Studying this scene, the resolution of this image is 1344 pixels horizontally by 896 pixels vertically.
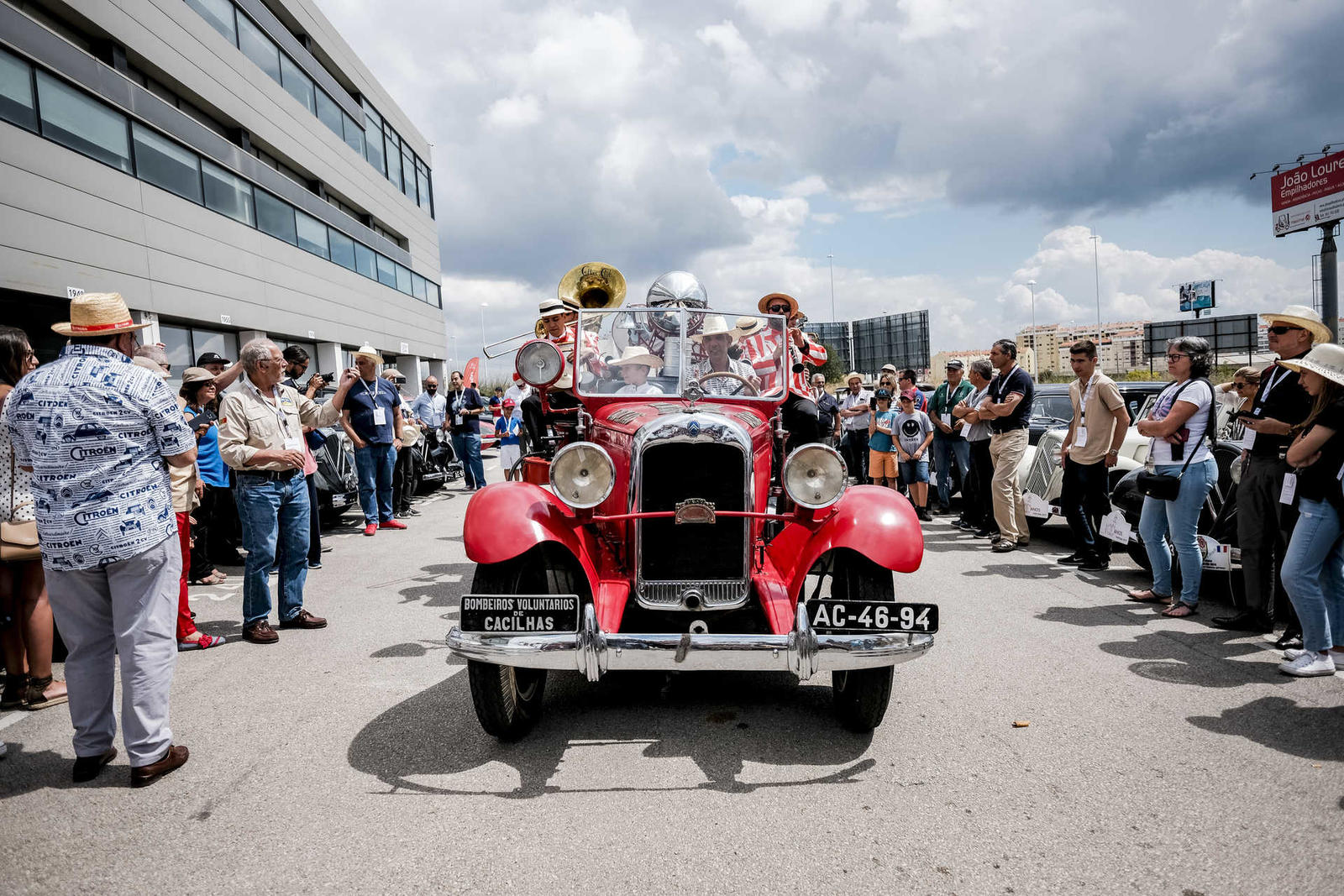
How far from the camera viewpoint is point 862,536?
3.31 meters

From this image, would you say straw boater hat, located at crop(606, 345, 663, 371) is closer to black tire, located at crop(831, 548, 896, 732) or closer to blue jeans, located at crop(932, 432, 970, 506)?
black tire, located at crop(831, 548, 896, 732)

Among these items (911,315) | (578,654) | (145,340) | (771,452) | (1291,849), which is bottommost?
(1291,849)

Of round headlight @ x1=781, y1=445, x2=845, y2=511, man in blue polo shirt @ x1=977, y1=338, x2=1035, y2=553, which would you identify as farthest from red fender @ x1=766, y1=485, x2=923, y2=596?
man in blue polo shirt @ x1=977, y1=338, x2=1035, y2=553

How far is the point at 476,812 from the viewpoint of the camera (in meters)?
2.80

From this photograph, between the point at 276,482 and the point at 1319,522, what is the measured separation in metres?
5.91

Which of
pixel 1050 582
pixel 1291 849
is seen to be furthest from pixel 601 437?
pixel 1050 582

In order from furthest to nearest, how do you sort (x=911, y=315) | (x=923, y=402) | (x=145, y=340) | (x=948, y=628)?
1. (x=911, y=315)
2. (x=145, y=340)
3. (x=923, y=402)
4. (x=948, y=628)

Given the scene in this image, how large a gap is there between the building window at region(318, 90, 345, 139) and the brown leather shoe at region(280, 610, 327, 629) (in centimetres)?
2775

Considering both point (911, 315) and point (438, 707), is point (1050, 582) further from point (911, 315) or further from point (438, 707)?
point (911, 315)

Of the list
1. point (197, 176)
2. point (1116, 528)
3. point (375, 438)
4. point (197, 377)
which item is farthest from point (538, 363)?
point (197, 176)

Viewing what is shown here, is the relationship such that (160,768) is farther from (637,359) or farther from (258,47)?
(258,47)

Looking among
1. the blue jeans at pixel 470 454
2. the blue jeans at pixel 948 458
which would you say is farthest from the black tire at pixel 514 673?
the blue jeans at pixel 470 454

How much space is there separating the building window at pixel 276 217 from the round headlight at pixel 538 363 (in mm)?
21402

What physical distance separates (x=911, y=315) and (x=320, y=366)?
123 ft
